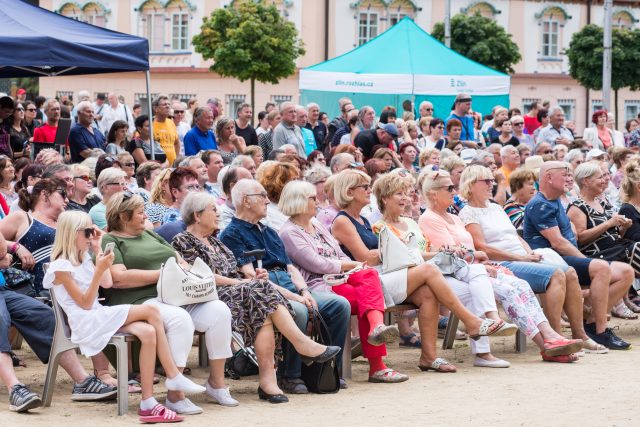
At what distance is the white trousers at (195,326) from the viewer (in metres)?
7.34

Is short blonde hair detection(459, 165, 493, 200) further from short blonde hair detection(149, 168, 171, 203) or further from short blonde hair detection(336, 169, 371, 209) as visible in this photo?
short blonde hair detection(149, 168, 171, 203)

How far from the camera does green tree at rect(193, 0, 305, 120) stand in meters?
35.9

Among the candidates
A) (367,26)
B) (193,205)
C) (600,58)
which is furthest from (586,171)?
(367,26)

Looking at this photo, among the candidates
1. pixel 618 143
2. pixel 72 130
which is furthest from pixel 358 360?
pixel 618 143

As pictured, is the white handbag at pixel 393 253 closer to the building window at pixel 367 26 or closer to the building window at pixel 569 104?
the building window at pixel 367 26

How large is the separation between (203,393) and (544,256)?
352 cm

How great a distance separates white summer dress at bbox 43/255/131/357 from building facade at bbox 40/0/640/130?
1413 inches

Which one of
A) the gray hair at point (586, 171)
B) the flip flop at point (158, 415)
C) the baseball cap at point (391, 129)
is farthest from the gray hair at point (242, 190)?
the baseball cap at point (391, 129)

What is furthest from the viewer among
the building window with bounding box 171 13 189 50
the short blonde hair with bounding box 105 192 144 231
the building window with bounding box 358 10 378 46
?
the building window with bounding box 171 13 189 50

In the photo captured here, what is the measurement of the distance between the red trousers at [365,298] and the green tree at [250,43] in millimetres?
27716

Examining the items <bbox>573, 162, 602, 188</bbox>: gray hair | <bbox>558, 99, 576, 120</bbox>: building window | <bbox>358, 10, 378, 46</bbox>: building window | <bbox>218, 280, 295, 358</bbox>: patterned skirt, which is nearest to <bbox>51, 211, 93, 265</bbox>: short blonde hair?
<bbox>218, 280, 295, 358</bbox>: patterned skirt

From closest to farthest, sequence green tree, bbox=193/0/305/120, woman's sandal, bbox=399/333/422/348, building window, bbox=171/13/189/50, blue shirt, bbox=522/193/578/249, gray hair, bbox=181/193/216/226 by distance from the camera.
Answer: gray hair, bbox=181/193/216/226 → woman's sandal, bbox=399/333/422/348 → blue shirt, bbox=522/193/578/249 → green tree, bbox=193/0/305/120 → building window, bbox=171/13/189/50

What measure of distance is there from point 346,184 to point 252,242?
1.12 meters

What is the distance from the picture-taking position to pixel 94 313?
7.27 meters
